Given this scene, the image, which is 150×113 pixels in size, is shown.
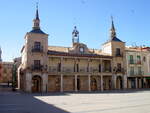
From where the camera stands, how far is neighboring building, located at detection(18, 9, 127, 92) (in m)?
34.2

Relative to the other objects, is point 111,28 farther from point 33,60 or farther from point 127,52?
point 33,60

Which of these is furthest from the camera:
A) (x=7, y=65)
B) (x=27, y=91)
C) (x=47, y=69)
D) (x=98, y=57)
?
(x=7, y=65)

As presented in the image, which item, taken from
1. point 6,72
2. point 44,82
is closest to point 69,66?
point 44,82

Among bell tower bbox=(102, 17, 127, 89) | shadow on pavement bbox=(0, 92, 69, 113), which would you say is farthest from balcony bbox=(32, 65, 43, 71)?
shadow on pavement bbox=(0, 92, 69, 113)

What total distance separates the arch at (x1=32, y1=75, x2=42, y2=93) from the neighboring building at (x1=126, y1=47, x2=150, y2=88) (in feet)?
64.8

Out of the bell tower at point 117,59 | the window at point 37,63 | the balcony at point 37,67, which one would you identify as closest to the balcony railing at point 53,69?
the balcony at point 37,67

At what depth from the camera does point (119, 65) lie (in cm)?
4169

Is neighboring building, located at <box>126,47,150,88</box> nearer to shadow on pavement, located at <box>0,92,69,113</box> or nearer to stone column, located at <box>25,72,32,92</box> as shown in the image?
stone column, located at <box>25,72,32,92</box>

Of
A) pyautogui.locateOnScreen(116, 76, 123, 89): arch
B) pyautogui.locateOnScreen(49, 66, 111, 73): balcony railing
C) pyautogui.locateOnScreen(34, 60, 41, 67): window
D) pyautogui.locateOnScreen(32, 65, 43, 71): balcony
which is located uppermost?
pyautogui.locateOnScreen(34, 60, 41, 67): window

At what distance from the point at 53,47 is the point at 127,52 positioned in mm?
16601

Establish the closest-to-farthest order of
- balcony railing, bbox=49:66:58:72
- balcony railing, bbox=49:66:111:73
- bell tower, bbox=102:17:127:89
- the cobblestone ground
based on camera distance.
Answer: the cobblestone ground
balcony railing, bbox=49:66:58:72
balcony railing, bbox=49:66:111:73
bell tower, bbox=102:17:127:89

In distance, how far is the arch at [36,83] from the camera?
34.5 m

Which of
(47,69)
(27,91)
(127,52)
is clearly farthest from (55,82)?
(127,52)

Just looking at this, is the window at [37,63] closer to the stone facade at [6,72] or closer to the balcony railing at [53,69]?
the balcony railing at [53,69]
